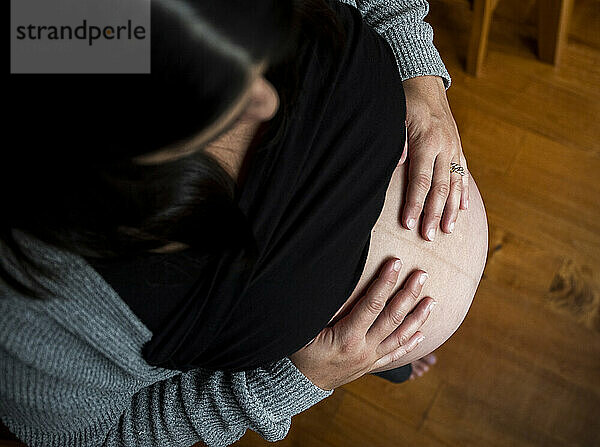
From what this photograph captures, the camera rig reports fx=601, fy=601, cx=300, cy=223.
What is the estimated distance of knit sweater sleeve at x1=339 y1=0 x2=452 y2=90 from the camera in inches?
33.3

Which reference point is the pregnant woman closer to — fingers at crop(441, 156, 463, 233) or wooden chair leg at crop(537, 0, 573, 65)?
fingers at crop(441, 156, 463, 233)

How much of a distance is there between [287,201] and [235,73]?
0.69 feet

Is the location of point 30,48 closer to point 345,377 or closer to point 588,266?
point 345,377

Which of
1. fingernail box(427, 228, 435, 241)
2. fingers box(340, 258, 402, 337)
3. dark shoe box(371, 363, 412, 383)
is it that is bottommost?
dark shoe box(371, 363, 412, 383)

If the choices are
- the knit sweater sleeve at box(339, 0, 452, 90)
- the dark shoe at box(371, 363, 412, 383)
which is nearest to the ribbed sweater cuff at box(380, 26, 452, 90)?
the knit sweater sleeve at box(339, 0, 452, 90)

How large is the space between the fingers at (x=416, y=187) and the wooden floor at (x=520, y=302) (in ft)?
1.99

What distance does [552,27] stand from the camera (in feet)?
4.74

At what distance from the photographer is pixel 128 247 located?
20.3 inches

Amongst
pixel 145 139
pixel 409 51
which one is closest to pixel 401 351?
pixel 409 51

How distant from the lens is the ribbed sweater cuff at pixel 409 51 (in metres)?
0.84

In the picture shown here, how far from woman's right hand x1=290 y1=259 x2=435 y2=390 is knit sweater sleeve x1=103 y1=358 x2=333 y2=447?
0.09ft
